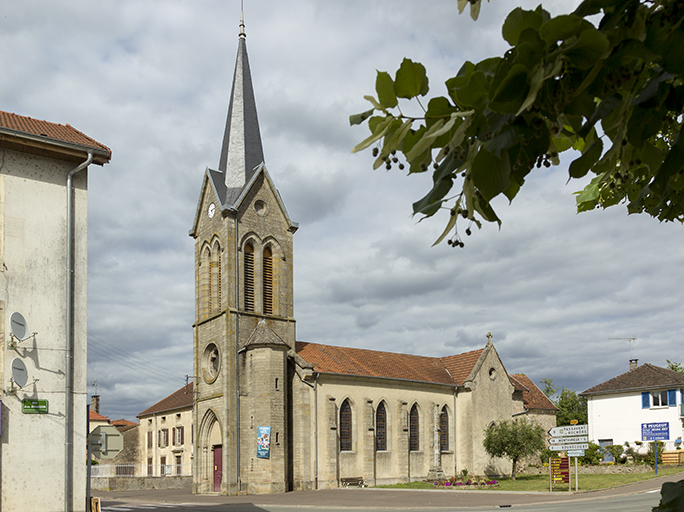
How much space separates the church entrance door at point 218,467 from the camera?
41.2m

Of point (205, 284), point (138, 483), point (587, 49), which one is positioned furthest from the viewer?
point (138, 483)

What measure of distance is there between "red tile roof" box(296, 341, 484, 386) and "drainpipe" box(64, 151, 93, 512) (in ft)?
86.9

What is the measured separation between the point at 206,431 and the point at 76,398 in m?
27.7

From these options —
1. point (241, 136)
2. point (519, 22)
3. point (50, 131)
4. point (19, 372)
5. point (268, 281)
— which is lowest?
point (19, 372)

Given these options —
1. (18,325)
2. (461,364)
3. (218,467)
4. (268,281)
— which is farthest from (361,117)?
(461,364)

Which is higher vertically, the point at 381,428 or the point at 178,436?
the point at 381,428

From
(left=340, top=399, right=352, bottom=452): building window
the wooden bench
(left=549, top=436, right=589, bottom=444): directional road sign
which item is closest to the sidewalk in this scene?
→ (left=549, top=436, right=589, bottom=444): directional road sign

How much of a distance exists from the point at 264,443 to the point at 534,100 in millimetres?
39539

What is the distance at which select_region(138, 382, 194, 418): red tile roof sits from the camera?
217ft

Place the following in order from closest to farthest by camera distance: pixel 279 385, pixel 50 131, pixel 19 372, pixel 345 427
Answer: pixel 19 372 < pixel 50 131 < pixel 279 385 < pixel 345 427

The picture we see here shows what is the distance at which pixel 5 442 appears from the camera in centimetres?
1550

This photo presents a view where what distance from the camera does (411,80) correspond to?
6.65 ft

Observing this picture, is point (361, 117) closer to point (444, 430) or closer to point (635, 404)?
point (444, 430)

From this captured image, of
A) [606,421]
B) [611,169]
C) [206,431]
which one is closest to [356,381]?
[206,431]
